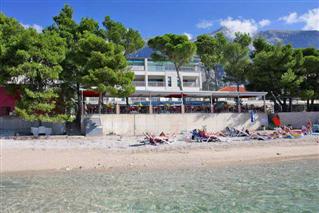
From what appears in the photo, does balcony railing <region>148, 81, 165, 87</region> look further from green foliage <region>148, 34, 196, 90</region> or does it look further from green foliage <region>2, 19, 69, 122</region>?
green foliage <region>2, 19, 69, 122</region>

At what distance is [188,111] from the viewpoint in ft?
109

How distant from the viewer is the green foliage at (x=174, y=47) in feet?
124

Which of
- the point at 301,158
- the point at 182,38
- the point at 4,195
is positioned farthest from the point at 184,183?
the point at 182,38

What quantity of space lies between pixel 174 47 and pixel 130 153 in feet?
65.6

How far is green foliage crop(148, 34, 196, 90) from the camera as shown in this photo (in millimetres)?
37844

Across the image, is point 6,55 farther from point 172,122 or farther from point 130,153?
point 172,122

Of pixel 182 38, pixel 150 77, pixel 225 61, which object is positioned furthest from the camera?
pixel 150 77

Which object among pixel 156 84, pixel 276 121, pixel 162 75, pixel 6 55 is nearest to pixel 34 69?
pixel 6 55

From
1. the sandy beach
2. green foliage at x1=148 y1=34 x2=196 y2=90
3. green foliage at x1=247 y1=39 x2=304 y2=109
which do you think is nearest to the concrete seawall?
the sandy beach

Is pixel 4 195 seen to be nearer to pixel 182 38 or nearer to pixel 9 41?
pixel 9 41

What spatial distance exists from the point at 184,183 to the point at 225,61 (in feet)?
103

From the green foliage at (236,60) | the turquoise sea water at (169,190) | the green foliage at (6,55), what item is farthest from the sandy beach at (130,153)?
the green foliage at (236,60)

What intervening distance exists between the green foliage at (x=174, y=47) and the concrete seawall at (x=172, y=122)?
8.25m

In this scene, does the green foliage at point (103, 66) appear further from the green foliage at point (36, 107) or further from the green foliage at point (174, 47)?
the green foliage at point (174, 47)
